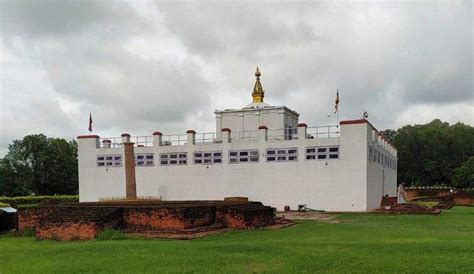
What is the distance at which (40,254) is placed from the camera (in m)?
10.3

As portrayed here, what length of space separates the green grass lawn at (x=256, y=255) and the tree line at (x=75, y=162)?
3990cm

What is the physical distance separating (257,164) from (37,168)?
30.9 metres

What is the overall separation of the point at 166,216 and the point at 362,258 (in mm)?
6805

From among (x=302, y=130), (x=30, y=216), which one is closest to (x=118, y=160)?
(x=302, y=130)

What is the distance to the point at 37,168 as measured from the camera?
49.9 metres

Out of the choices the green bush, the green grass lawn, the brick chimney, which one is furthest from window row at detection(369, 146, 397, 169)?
the green bush

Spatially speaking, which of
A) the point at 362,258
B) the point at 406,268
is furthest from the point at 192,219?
the point at 406,268

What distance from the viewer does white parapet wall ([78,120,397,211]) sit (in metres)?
26.9

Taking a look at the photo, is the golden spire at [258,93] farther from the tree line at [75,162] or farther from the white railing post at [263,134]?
the tree line at [75,162]

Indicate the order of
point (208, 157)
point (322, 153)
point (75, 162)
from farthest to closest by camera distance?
1. point (75, 162)
2. point (208, 157)
3. point (322, 153)

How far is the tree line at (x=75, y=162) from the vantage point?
161ft

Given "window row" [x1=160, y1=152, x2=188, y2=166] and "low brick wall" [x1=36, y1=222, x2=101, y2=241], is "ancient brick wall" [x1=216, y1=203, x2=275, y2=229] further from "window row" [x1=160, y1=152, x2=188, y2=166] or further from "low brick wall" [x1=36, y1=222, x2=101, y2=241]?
"window row" [x1=160, y1=152, x2=188, y2=166]

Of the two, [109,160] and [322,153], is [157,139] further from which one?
[322,153]

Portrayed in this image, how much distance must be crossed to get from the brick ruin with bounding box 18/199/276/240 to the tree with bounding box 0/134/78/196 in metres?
36.8
